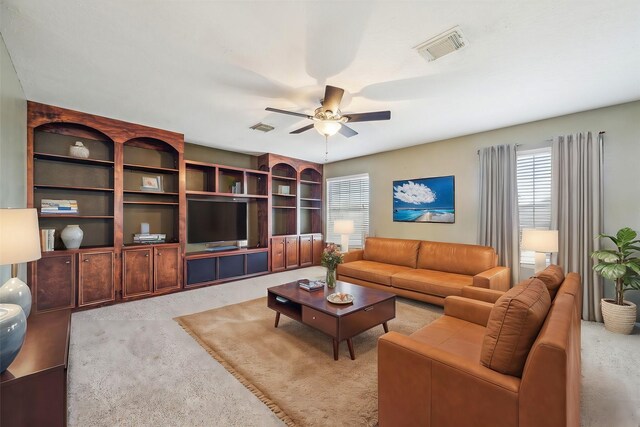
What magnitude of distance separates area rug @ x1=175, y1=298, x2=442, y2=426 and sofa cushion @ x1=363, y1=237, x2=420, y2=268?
3.65 ft

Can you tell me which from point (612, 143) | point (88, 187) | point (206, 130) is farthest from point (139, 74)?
point (612, 143)

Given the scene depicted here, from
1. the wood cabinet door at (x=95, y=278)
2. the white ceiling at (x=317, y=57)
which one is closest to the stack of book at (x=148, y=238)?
the wood cabinet door at (x=95, y=278)

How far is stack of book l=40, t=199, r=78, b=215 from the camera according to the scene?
3441mm

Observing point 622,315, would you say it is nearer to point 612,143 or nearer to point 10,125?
point 612,143

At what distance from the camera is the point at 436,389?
135 centimetres

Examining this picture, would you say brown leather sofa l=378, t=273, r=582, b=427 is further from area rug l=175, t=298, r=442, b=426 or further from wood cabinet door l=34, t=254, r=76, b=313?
wood cabinet door l=34, t=254, r=76, b=313

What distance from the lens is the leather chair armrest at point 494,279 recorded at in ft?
10.5

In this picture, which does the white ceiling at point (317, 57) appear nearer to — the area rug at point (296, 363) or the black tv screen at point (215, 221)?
the black tv screen at point (215, 221)

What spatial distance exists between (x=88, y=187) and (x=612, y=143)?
22.0ft

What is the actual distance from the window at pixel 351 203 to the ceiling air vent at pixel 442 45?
3.75m

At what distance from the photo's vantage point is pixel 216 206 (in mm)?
5098

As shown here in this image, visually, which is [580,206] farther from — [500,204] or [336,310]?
[336,310]

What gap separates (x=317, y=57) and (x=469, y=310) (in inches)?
95.9

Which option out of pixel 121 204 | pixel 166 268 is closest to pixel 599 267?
pixel 166 268
